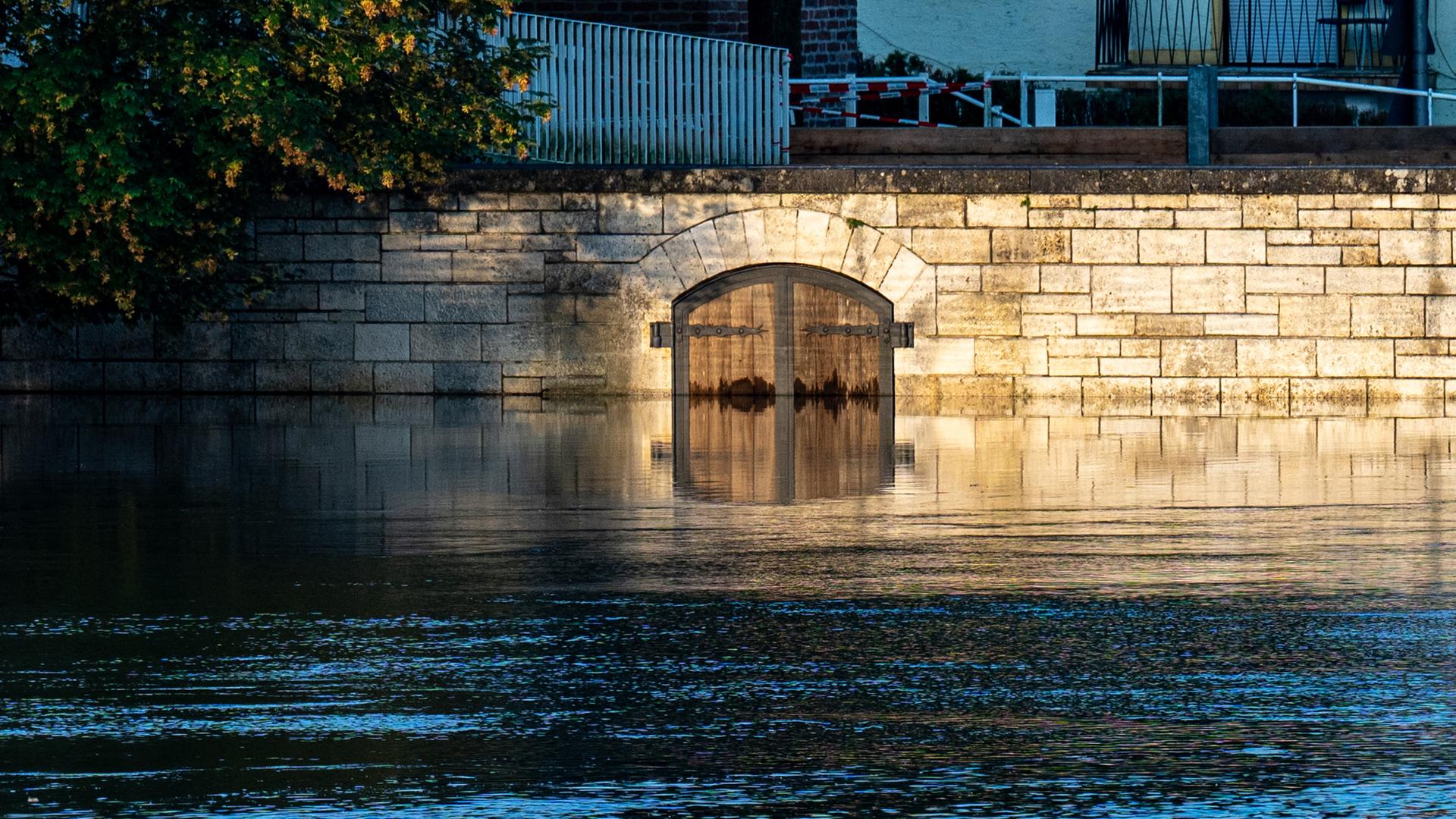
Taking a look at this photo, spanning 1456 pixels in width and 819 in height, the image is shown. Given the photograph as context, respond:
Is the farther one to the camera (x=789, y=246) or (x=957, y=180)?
(x=789, y=246)

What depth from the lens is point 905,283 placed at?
18766 millimetres

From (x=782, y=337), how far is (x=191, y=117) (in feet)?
18.2

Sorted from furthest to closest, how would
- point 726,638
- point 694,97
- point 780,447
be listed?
point 694,97 < point 780,447 < point 726,638

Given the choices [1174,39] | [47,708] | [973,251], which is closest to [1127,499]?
[47,708]

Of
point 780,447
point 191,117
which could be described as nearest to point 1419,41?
point 780,447

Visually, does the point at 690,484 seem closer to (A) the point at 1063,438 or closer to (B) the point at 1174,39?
(A) the point at 1063,438

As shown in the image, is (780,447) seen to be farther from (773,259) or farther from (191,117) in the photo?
(773,259)

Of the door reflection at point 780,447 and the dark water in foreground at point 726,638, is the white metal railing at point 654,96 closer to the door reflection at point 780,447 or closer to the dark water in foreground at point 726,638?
the door reflection at point 780,447

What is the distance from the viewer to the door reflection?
38.1ft

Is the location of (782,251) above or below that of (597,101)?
below

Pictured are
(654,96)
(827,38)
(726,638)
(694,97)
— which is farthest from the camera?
(827,38)

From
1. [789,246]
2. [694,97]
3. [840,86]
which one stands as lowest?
[789,246]

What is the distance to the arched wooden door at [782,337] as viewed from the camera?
1894cm

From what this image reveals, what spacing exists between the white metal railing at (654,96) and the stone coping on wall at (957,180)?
914 millimetres
